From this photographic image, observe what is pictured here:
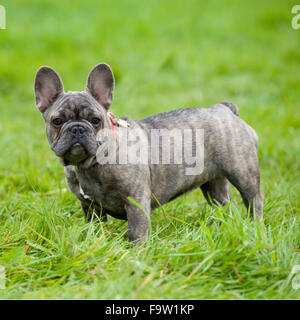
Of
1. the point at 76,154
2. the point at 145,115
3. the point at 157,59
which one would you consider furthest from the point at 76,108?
the point at 157,59

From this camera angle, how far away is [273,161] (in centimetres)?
601

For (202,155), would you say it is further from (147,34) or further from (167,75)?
(147,34)

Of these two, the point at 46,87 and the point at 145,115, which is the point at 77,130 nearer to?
the point at 46,87

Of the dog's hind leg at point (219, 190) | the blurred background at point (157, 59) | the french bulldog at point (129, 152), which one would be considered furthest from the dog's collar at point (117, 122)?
the blurred background at point (157, 59)

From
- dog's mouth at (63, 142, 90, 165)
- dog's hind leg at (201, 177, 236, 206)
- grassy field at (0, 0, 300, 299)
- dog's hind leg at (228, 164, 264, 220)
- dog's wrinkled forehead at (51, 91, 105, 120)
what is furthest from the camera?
dog's hind leg at (201, 177, 236, 206)

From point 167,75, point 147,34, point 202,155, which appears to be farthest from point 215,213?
point 147,34

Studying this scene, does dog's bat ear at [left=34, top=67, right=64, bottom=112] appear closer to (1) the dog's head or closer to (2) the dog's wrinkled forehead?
(1) the dog's head

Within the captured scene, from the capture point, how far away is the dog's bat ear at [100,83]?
3.88 meters

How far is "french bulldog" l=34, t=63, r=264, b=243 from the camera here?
3.61m

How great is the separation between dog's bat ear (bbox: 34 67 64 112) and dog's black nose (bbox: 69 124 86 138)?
1.69 ft

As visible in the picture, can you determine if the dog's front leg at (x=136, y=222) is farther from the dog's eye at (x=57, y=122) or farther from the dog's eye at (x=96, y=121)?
the dog's eye at (x=57, y=122)

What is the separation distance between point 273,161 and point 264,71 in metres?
4.61

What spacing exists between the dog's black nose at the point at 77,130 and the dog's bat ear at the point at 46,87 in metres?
0.52

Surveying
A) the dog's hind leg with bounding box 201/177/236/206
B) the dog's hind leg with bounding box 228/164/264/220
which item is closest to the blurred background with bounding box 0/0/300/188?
the dog's hind leg with bounding box 201/177/236/206
